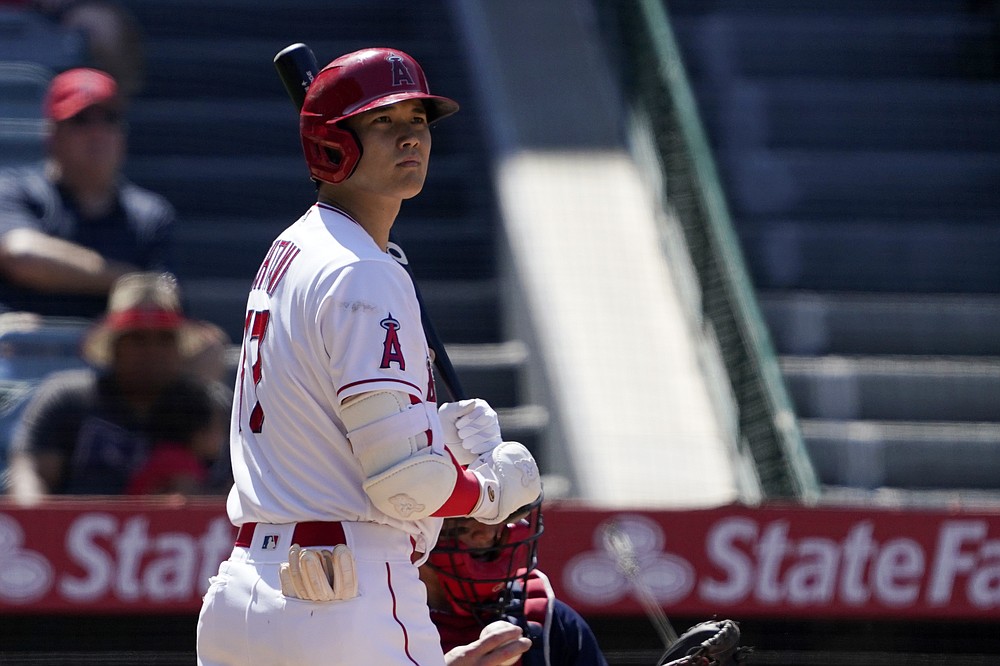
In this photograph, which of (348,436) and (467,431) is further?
(467,431)

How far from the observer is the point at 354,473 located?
285cm

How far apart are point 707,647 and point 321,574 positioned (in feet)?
2.88

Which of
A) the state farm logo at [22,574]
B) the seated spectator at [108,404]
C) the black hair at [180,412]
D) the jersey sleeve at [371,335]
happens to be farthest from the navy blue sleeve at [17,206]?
the jersey sleeve at [371,335]

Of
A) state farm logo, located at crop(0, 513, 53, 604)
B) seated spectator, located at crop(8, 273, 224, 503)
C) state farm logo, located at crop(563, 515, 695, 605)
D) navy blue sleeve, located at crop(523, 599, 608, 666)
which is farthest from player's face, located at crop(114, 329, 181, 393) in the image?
navy blue sleeve, located at crop(523, 599, 608, 666)

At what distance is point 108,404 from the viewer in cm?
584

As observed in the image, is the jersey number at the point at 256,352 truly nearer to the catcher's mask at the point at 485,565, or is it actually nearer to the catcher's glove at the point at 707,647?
the catcher's mask at the point at 485,565

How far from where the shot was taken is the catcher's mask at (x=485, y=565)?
338 cm

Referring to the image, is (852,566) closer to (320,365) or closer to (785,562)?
(785,562)

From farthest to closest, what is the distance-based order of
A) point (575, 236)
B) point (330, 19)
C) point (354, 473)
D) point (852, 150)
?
1. point (330, 19)
2. point (852, 150)
3. point (575, 236)
4. point (354, 473)

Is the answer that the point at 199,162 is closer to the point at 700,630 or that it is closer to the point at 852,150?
the point at 852,150

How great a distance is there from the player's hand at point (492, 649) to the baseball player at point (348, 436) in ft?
0.83

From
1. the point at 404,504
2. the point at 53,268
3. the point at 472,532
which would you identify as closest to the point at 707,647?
the point at 472,532

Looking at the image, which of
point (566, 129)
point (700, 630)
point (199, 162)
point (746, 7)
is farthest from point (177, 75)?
point (700, 630)

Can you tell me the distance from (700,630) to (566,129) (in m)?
4.96
